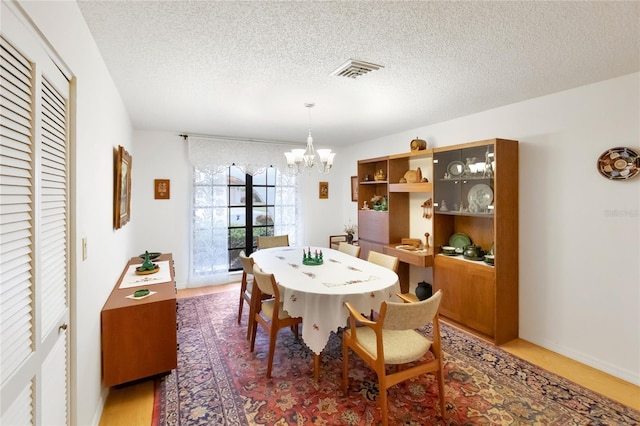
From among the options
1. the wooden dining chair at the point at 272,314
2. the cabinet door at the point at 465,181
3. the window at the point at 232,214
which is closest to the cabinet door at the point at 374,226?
the cabinet door at the point at 465,181

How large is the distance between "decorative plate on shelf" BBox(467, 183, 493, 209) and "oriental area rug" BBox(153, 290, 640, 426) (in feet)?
4.51

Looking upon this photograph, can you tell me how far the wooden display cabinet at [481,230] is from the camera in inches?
115

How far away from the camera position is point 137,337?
2.15 metres

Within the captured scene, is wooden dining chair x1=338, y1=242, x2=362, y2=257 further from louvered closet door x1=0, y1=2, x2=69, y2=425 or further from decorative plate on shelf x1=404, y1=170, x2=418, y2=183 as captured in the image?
louvered closet door x1=0, y1=2, x2=69, y2=425

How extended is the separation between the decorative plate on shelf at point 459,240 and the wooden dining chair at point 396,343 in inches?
70.1

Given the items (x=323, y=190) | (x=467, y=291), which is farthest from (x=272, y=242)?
(x=467, y=291)

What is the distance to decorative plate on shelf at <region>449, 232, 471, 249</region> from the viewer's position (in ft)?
11.5

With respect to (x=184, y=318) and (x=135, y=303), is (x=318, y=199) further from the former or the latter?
(x=135, y=303)

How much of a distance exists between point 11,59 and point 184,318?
10.3ft

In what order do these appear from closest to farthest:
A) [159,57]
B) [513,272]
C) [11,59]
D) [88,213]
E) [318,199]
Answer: [11,59], [88,213], [159,57], [513,272], [318,199]

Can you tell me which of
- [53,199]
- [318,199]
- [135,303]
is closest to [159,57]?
[53,199]

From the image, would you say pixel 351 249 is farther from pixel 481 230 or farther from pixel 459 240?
pixel 481 230

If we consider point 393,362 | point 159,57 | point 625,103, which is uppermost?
point 159,57

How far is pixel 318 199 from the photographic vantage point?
5.62 metres
